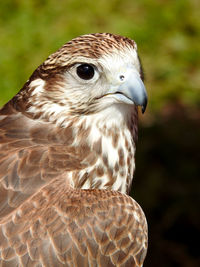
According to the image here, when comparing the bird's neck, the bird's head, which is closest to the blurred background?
the bird's neck

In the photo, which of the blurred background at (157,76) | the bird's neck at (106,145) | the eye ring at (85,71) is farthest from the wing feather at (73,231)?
the blurred background at (157,76)

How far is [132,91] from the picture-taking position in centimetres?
294

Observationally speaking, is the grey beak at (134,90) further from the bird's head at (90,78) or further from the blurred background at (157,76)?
the blurred background at (157,76)

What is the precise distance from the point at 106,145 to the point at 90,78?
1.33ft

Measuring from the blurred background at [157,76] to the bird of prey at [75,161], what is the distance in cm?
177

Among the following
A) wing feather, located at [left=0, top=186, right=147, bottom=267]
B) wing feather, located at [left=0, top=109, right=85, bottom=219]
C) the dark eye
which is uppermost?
the dark eye

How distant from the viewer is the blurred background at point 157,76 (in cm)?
489

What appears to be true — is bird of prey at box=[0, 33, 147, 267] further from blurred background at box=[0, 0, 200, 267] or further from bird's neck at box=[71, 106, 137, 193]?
blurred background at box=[0, 0, 200, 267]

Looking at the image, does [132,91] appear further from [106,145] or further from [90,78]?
[106,145]

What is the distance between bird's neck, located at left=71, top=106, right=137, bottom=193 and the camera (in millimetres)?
3113

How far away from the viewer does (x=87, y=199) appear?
276 centimetres

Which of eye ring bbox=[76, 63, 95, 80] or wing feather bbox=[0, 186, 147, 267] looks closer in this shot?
wing feather bbox=[0, 186, 147, 267]

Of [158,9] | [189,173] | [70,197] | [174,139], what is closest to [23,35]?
[158,9]

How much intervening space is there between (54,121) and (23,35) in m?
4.29
